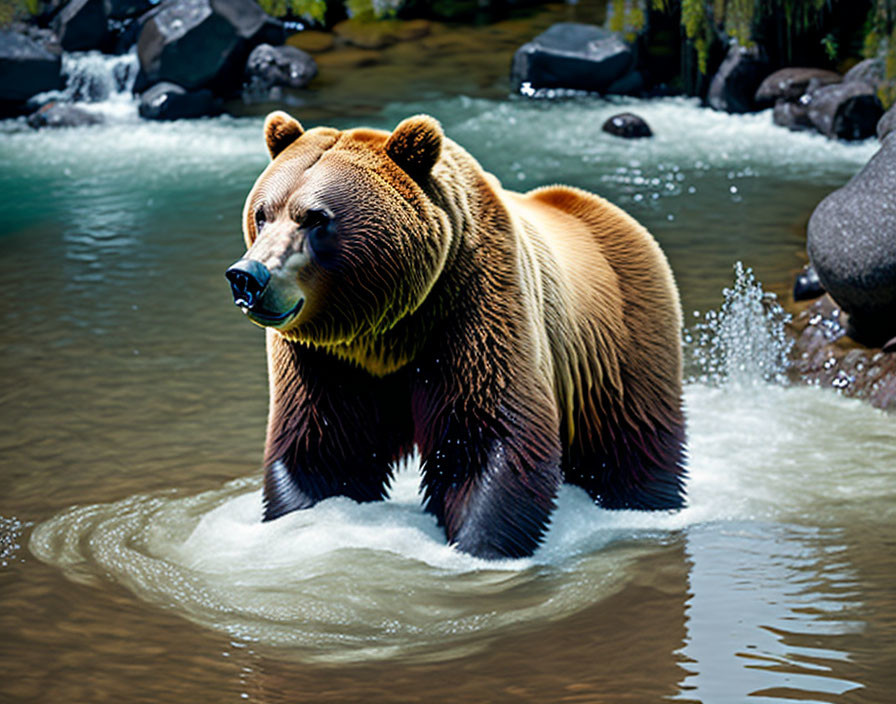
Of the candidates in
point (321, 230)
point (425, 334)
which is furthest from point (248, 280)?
point (425, 334)

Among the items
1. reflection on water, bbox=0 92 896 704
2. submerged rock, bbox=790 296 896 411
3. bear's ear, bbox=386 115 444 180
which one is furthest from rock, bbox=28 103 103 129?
bear's ear, bbox=386 115 444 180

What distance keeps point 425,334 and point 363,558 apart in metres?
0.99

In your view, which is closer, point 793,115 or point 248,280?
point 248,280

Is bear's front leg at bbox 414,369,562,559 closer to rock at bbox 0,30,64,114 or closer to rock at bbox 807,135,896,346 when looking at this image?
rock at bbox 807,135,896,346

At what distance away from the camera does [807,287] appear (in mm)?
8570

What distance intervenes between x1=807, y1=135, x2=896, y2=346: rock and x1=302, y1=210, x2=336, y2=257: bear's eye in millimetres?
4102

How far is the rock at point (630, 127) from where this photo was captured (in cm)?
1565

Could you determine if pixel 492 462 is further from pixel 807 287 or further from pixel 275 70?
pixel 275 70

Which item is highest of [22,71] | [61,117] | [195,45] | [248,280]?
[248,280]

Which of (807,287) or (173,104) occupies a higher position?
(173,104)

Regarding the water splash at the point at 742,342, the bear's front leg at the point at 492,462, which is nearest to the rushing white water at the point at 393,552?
the bear's front leg at the point at 492,462

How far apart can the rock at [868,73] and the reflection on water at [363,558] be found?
18.0 feet

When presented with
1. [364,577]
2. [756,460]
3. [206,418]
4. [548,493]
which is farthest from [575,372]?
[206,418]

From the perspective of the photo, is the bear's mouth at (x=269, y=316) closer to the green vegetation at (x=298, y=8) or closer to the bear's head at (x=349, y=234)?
the bear's head at (x=349, y=234)
